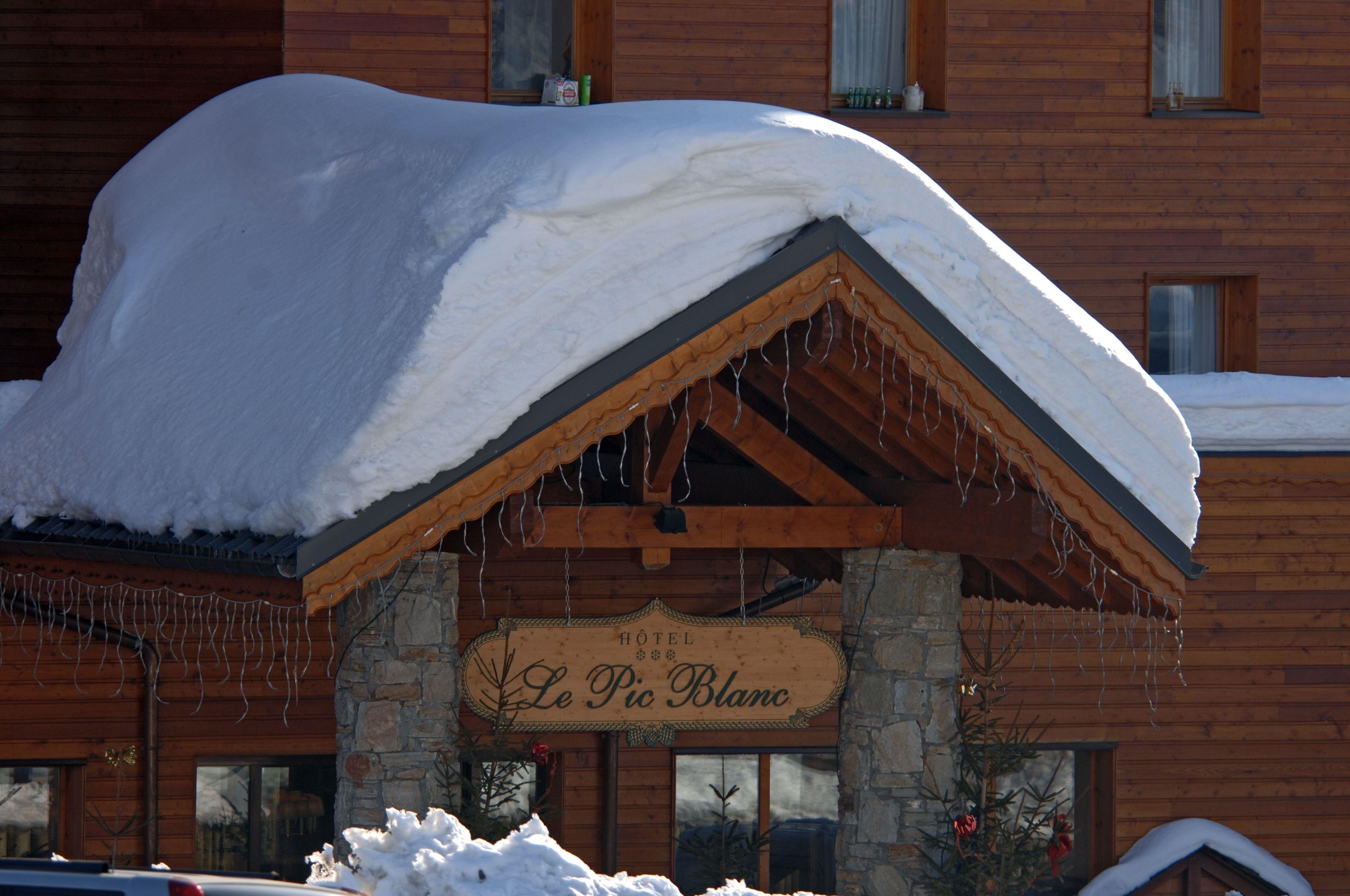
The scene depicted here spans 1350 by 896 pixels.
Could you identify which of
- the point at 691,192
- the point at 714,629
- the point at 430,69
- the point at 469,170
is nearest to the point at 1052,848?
the point at 714,629

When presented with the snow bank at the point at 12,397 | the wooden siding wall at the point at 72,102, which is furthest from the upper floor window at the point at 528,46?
the snow bank at the point at 12,397

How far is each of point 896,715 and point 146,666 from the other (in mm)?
6110

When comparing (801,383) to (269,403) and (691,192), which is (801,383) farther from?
(269,403)

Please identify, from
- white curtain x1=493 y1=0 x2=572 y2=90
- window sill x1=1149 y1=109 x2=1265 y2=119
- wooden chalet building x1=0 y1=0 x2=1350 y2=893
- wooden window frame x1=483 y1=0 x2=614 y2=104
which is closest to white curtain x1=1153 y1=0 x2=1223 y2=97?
wooden chalet building x1=0 y1=0 x2=1350 y2=893

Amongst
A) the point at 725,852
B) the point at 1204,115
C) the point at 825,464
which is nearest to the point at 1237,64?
the point at 1204,115

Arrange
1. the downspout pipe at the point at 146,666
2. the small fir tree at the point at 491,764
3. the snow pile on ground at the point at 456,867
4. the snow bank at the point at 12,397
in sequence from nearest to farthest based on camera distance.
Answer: the snow pile on ground at the point at 456,867, the small fir tree at the point at 491,764, the snow bank at the point at 12,397, the downspout pipe at the point at 146,666

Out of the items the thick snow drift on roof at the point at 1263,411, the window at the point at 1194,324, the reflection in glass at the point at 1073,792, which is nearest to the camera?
the thick snow drift on roof at the point at 1263,411

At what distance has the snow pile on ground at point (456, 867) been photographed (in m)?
6.08

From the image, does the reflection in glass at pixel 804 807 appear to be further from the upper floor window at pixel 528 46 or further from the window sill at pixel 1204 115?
the window sill at pixel 1204 115

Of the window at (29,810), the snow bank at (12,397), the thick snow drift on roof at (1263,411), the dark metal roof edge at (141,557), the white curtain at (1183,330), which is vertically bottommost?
the window at (29,810)

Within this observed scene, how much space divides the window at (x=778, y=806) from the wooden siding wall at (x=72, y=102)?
7.30m

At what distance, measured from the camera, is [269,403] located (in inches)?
302

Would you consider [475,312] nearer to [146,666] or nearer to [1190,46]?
[146,666]

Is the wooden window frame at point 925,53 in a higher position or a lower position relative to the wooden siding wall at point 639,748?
higher
